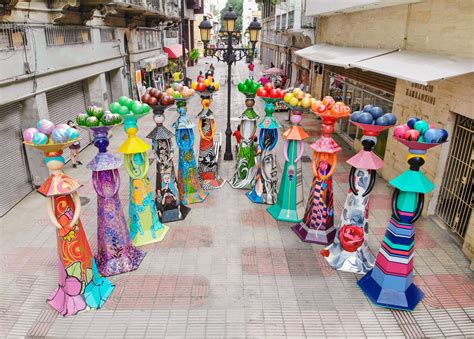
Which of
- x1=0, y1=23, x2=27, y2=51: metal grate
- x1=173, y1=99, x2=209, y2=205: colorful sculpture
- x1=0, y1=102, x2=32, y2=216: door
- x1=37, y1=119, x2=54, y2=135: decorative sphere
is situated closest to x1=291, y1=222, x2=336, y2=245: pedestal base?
x1=173, y1=99, x2=209, y2=205: colorful sculpture

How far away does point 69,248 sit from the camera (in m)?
5.06

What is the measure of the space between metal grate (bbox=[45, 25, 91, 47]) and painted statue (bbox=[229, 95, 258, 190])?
5748 mm

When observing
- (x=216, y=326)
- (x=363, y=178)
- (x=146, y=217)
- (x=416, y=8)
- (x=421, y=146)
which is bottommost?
(x=216, y=326)

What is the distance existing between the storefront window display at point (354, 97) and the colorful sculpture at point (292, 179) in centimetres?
413

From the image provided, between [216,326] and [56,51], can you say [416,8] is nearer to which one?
[216,326]

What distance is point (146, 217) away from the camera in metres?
6.94

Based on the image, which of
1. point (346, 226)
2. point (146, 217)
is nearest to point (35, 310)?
point (146, 217)

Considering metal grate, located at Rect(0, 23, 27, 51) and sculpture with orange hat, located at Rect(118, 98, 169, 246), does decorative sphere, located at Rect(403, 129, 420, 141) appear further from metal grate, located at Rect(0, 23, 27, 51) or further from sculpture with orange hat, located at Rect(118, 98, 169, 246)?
metal grate, located at Rect(0, 23, 27, 51)

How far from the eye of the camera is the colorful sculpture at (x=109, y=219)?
18.2ft

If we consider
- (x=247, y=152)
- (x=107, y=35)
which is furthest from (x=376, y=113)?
(x=107, y=35)

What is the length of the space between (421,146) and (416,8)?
5314mm

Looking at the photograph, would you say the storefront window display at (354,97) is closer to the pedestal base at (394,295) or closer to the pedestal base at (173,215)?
the pedestal base at (394,295)

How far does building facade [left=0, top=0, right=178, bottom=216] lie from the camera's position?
812 centimetres

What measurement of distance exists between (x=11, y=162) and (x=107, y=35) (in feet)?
27.3
